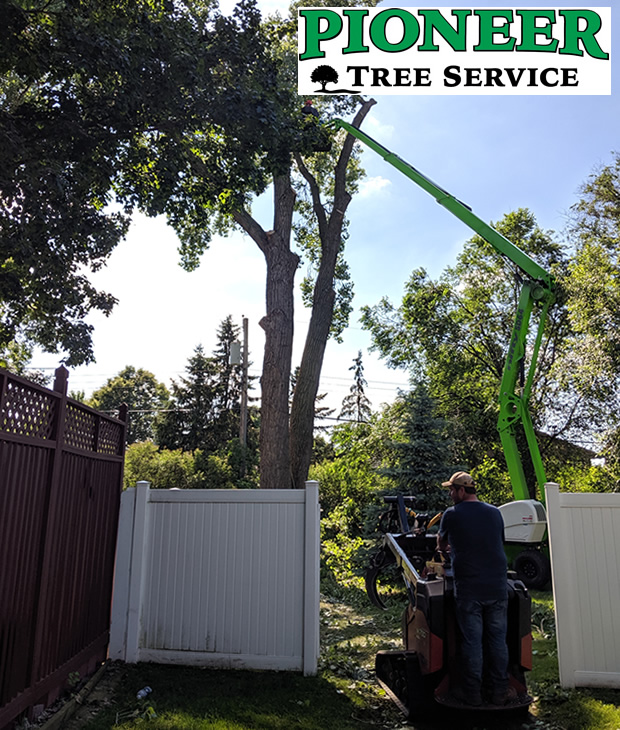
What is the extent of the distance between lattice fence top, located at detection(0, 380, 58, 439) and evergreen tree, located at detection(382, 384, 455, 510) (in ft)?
26.3

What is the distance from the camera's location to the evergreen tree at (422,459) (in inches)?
442

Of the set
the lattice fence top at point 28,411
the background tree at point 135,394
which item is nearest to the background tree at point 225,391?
the background tree at point 135,394

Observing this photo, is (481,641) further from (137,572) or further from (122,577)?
(122,577)

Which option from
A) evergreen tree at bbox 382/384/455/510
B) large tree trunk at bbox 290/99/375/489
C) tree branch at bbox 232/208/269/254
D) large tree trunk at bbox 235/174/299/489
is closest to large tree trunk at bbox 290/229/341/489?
large tree trunk at bbox 290/99/375/489

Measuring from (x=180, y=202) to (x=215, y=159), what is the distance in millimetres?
967

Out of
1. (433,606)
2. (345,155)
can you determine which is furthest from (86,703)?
(345,155)

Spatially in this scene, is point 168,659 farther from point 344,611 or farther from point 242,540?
point 344,611

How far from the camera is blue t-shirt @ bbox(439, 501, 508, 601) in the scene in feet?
13.5

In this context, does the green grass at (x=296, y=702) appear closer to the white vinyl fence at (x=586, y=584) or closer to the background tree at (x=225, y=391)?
the white vinyl fence at (x=586, y=584)

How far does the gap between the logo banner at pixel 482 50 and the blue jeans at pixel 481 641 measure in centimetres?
654

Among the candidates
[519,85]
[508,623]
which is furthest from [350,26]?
[508,623]

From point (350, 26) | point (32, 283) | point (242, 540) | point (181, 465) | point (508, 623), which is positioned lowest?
point (508, 623)

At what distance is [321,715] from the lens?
4488 mm

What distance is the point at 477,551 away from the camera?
4172mm
